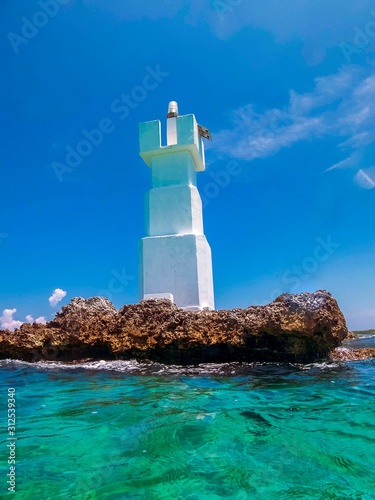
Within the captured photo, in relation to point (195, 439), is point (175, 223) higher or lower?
higher

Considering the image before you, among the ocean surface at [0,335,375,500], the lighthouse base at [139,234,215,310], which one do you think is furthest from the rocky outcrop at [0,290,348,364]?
the lighthouse base at [139,234,215,310]

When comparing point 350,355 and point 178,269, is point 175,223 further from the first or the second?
point 350,355

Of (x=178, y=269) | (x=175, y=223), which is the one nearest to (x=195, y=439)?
(x=178, y=269)

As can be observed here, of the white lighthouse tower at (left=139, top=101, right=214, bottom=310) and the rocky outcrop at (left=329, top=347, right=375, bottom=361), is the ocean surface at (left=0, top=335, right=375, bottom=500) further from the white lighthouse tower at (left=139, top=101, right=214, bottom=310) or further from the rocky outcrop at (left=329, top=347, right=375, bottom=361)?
the white lighthouse tower at (left=139, top=101, right=214, bottom=310)

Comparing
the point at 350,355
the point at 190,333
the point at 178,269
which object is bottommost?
the point at 350,355

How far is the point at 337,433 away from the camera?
3213 mm

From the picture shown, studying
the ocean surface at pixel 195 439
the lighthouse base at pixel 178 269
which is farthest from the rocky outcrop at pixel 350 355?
the lighthouse base at pixel 178 269

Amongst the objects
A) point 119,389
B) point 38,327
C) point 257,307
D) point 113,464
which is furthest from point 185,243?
point 113,464

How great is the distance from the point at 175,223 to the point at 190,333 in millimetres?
5540

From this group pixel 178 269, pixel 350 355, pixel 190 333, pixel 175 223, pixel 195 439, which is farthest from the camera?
pixel 175 223

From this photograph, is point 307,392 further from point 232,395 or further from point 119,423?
point 119,423

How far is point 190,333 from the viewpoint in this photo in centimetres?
781

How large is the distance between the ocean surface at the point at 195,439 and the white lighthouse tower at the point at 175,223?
6078 millimetres

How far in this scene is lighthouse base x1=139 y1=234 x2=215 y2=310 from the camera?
38.5 ft
